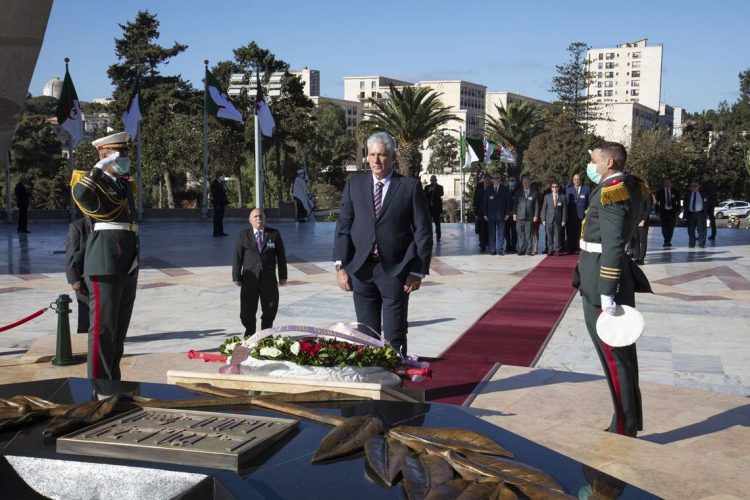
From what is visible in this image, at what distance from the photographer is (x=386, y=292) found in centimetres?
597

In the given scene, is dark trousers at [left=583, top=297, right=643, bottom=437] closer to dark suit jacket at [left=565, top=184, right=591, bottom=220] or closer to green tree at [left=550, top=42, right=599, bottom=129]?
dark suit jacket at [left=565, top=184, right=591, bottom=220]

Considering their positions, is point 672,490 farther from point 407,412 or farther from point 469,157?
point 469,157

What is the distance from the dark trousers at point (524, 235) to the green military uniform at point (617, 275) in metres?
13.3

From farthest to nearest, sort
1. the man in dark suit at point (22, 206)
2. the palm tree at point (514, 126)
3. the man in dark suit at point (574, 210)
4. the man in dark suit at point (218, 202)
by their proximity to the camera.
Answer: the palm tree at point (514, 126), the man in dark suit at point (22, 206), the man in dark suit at point (218, 202), the man in dark suit at point (574, 210)

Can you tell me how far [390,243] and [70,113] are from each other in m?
24.7

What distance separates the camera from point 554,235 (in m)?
17.9

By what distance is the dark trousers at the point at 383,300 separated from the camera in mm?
5949

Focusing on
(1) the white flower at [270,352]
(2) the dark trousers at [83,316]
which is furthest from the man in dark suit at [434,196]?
(1) the white flower at [270,352]

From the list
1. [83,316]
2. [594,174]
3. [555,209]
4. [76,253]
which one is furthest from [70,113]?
[594,174]

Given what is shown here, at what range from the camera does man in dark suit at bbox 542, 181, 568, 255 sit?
1781 cm

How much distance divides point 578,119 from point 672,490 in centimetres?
7712

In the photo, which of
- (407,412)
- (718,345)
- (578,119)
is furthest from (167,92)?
(407,412)

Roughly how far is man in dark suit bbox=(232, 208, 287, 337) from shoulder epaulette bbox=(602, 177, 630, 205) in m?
4.18

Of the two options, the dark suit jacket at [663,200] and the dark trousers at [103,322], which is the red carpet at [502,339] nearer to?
the dark trousers at [103,322]
